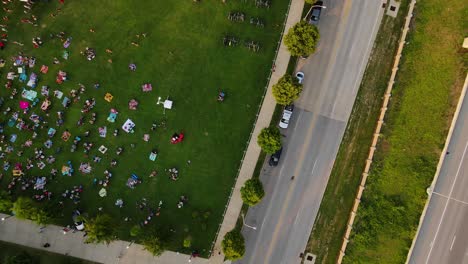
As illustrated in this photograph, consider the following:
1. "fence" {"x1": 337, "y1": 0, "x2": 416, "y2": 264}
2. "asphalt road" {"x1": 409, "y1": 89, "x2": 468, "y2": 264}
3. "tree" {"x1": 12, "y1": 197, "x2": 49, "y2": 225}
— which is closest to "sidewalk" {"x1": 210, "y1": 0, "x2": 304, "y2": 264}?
"fence" {"x1": 337, "y1": 0, "x2": 416, "y2": 264}

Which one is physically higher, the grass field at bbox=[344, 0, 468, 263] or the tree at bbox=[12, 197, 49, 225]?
the grass field at bbox=[344, 0, 468, 263]

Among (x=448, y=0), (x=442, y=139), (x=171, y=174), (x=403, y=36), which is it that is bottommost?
(x=171, y=174)

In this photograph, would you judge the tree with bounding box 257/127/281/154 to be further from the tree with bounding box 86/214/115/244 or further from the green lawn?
the tree with bounding box 86/214/115/244

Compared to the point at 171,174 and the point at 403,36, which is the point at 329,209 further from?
the point at 403,36

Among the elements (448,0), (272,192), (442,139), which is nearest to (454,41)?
(448,0)

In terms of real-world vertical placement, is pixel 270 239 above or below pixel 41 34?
below

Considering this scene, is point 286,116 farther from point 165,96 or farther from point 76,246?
point 76,246

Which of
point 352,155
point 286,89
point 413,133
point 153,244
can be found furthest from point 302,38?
point 153,244
